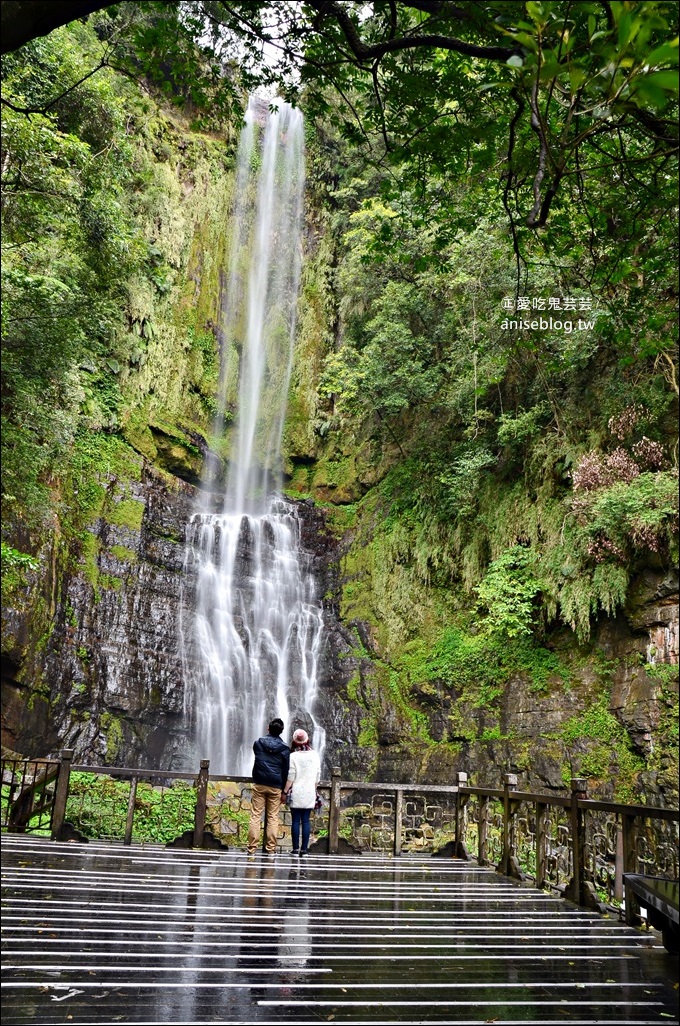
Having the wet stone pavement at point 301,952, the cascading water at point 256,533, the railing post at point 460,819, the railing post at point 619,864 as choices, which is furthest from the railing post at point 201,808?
the cascading water at point 256,533

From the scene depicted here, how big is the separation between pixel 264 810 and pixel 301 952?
182 inches

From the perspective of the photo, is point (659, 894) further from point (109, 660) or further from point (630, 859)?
point (109, 660)

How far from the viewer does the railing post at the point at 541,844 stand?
24.9ft

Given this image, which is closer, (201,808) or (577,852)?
(577,852)

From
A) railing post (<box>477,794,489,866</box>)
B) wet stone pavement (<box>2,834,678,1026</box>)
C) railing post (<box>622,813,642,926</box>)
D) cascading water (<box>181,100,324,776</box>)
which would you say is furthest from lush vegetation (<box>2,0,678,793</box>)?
railing post (<box>477,794,489,866</box>)

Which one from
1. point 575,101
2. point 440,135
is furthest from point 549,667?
point 575,101

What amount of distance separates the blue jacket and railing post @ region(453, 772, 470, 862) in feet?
9.15

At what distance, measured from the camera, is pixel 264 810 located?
29.2 feet

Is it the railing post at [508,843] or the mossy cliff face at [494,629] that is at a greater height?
the mossy cliff face at [494,629]

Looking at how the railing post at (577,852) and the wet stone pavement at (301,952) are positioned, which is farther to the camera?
the railing post at (577,852)

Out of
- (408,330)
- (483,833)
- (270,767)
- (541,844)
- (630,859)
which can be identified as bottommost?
(483,833)

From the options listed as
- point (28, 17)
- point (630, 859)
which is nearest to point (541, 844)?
point (630, 859)

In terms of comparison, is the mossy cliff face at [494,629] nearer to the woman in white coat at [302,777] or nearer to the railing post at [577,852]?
the railing post at [577,852]

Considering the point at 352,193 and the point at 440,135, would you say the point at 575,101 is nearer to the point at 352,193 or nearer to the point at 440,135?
the point at 440,135
